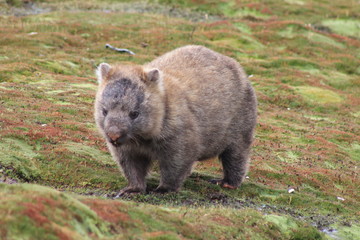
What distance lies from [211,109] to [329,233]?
Result: 3619 mm

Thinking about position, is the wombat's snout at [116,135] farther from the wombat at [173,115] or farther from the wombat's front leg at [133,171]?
the wombat's front leg at [133,171]

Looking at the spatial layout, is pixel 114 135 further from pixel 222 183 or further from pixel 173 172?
pixel 222 183

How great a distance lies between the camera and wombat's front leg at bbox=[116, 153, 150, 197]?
10.8m

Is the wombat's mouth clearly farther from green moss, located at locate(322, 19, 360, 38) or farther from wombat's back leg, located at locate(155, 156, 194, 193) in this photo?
green moss, located at locate(322, 19, 360, 38)

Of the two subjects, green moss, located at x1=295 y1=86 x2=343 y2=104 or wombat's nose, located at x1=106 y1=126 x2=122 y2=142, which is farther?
green moss, located at x1=295 y1=86 x2=343 y2=104

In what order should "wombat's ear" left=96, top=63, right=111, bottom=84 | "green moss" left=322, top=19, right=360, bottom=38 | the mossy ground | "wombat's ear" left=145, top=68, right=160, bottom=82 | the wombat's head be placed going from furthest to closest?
"green moss" left=322, top=19, right=360, bottom=38, "wombat's ear" left=96, top=63, right=111, bottom=84, "wombat's ear" left=145, top=68, right=160, bottom=82, the wombat's head, the mossy ground

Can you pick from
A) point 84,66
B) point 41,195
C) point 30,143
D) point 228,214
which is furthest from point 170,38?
point 41,195

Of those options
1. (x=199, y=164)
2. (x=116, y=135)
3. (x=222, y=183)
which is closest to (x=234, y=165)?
(x=222, y=183)

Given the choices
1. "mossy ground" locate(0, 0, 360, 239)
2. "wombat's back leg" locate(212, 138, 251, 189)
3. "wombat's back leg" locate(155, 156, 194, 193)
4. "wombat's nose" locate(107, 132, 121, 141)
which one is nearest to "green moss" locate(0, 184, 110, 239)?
"mossy ground" locate(0, 0, 360, 239)

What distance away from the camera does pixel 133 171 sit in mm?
10898

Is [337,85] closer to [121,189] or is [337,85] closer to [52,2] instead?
[121,189]

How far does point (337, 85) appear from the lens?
33406mm

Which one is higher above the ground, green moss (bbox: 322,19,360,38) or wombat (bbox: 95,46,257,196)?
Result: wombat (bbox: 95,46,257,196)

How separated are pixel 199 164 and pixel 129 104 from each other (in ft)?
18.1
